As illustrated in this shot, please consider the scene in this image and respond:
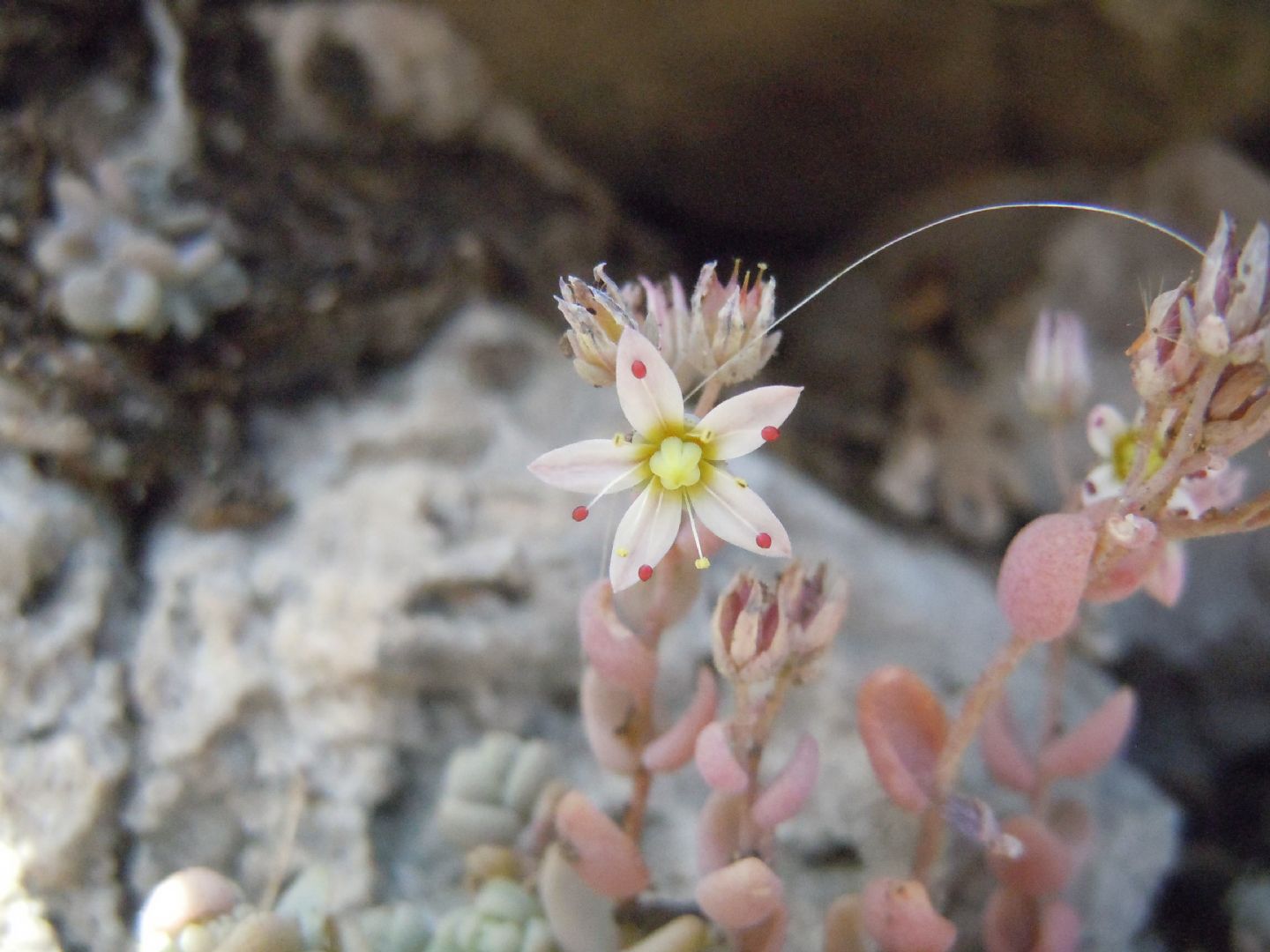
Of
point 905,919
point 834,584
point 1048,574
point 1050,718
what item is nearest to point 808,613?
point 834,584

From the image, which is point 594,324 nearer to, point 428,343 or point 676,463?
point 676,463

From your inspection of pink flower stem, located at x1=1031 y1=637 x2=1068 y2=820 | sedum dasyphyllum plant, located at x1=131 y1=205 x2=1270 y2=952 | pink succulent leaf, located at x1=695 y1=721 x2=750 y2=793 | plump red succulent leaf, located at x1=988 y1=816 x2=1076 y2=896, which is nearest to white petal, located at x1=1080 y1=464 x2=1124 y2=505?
sedum dasyphyllum plant, located at x1=131 y1=205 x2=1270 y2=952

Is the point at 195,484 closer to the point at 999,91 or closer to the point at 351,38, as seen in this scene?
the point at 351,38

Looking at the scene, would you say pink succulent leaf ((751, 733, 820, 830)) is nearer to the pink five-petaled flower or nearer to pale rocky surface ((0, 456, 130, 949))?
the pink five-petaled flower

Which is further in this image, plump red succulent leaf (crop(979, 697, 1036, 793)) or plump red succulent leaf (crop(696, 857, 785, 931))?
plump red succulent leaf (crop(979, 697, 1036, 793))

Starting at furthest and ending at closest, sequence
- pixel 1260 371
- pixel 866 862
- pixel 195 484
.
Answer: pixel 195 484 → pixel 866 862 → pixel 1260 371

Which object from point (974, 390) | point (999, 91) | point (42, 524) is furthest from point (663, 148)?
point (42, 524)
